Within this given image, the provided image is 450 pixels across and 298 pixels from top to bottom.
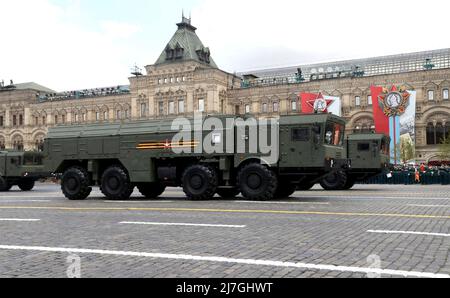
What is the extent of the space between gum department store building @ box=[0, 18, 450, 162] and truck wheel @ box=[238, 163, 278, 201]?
45.4 metres

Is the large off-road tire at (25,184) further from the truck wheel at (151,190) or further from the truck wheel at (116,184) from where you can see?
the truck wheel at (116,184)

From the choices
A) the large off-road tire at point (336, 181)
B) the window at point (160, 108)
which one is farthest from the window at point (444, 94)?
the window at point (160, 108)

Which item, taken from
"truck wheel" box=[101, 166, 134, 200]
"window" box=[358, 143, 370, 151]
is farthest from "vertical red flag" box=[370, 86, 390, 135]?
"truck wheel" box=[101, 166, 134, 200]

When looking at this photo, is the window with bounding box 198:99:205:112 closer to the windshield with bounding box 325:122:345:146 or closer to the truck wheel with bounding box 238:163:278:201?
the windshield with bounding box 325:122:345:146

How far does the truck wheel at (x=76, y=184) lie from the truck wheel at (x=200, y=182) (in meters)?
4.56

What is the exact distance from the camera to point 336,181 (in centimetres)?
2480

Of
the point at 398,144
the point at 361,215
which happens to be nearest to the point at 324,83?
the point at 398,144

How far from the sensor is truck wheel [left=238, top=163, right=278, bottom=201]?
16047 mm

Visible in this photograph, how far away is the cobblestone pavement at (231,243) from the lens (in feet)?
19.0

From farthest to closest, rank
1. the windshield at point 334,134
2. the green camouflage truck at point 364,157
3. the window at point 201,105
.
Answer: the window at point 201,105 → the green camouflage truck at point 364,157 → the windshield at point 334,134

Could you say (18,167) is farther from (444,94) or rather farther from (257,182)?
(444,94)

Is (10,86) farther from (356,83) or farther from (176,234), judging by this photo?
(176,234)

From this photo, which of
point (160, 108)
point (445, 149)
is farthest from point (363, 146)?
point (160, 108)

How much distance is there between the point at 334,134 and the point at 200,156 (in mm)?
5070
